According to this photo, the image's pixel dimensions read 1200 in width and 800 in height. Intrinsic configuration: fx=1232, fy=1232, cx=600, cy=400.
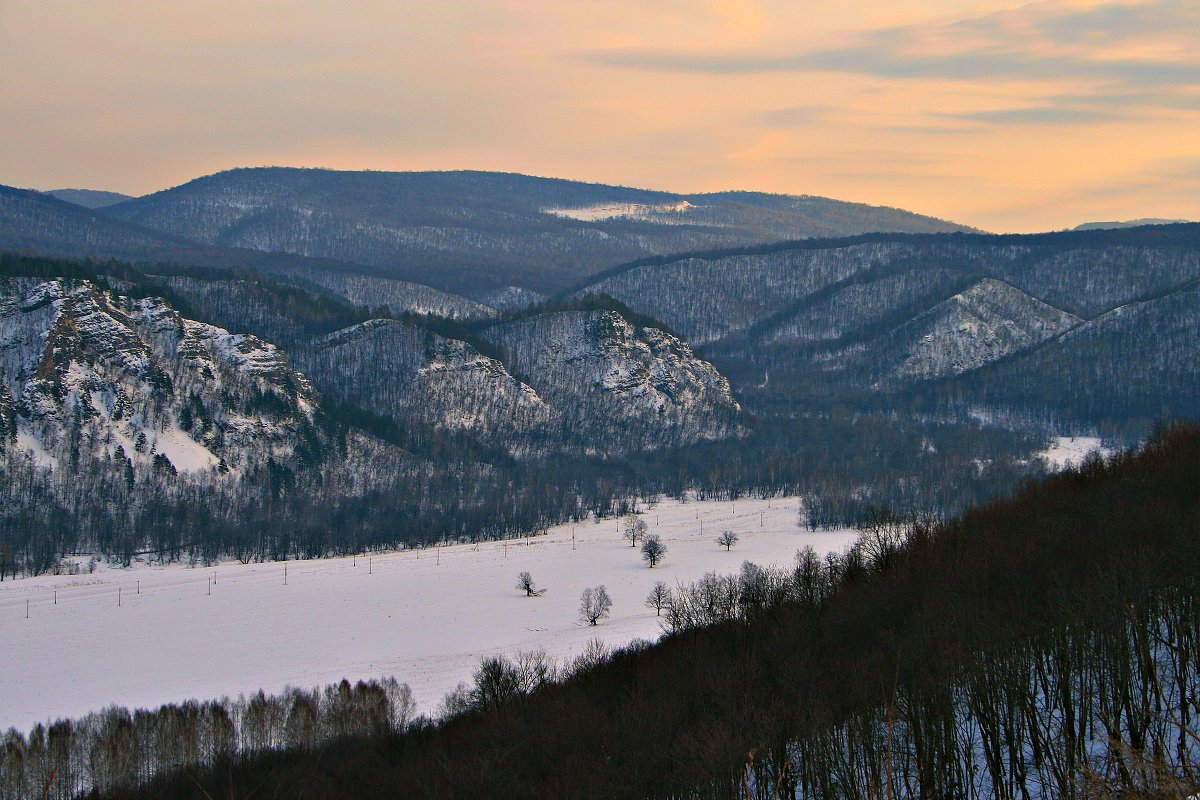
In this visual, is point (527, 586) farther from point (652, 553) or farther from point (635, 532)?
point (635, 532)

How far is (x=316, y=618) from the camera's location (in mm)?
125188

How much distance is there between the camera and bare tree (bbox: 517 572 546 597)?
446 feet

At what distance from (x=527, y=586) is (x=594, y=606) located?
17303 mm

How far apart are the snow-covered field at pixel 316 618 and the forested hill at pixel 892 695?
2718cm

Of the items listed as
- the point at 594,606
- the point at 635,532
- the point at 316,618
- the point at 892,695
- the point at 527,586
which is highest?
the point at 892,695

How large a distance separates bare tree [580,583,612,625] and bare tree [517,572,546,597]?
1134 cm

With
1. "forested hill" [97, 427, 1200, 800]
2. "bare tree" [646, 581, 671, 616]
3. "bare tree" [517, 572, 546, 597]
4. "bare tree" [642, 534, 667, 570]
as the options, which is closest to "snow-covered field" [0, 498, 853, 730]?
"bare tree" [517, 572, 546, 597]

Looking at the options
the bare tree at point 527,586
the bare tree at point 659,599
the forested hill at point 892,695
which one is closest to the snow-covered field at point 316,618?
the bare tree at point 527,586

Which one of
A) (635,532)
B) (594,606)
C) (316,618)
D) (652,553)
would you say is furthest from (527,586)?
(635,532)

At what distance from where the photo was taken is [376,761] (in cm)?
5912

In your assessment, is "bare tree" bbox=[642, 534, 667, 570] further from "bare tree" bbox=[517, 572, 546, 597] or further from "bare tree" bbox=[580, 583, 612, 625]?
"bare tree" bbox=[580, 583, 612, 625]

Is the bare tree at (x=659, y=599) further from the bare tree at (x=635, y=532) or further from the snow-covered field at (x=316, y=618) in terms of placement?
the bare tree at (x=635, y=532)

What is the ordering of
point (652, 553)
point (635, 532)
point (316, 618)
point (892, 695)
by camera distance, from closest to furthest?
point (892, 695) < point (316, 618) < point (652, 553) < point (635, 532)

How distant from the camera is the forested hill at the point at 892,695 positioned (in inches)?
1652
